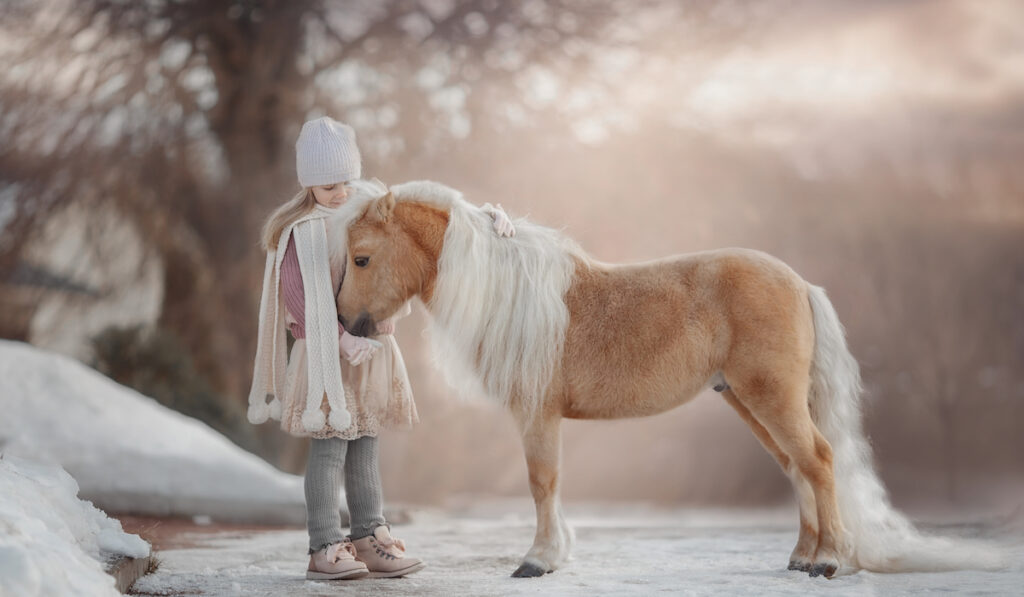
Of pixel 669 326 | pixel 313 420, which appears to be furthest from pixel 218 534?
pixel 669 326

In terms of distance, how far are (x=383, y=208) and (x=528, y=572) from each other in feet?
5.33

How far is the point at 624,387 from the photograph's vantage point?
416 cm

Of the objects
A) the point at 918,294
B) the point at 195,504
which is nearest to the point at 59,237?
the point at 195,504

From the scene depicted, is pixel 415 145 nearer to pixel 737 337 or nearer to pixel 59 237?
pixel 59 237

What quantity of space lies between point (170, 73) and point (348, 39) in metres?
2.02

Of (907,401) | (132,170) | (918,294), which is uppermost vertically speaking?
(132,170)

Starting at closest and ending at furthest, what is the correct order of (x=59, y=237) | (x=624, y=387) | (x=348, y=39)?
(x=624, y=387), (x=59, y=237), (x=348, y=39)

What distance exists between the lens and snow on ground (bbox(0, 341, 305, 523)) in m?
6.42

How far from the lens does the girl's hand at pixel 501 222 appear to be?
4262mm

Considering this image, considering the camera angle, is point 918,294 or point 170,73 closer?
point 170,73

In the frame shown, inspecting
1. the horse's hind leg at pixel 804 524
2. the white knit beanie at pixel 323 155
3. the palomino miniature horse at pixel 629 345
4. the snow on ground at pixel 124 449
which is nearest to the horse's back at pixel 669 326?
the palomino miniature horse at pixel 629 345

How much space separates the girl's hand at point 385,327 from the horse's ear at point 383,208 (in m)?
0.45

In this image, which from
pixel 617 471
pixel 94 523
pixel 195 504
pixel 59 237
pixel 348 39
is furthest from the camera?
pixel 617 471

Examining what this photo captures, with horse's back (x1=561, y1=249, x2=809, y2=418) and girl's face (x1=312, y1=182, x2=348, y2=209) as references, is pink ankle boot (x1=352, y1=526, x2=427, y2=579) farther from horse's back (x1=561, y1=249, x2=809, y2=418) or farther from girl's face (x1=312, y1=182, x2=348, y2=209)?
girl's face (x1=312, y1=182, x2=348, y2=209)
